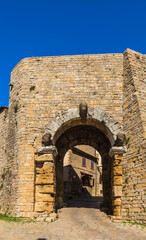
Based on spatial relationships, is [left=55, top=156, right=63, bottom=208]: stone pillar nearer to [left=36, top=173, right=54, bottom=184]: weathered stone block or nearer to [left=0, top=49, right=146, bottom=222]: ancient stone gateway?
[left=0, top=49, right=146, bottom=222]: ancient stone gateway

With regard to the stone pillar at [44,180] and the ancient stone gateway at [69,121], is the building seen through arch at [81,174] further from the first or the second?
the stone pillar at [44,180]

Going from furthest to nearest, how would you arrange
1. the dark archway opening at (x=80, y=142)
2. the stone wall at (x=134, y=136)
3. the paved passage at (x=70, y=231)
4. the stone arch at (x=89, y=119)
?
the dark archway opening at (x=80, y=142) < the stone arch at (x=89, y=119) < the stone wall at (x=134, y=136) < the paved passage at (x=70, y=231)

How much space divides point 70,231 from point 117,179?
2.94 metres

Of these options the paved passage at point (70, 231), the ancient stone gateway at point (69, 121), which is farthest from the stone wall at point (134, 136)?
the paved passage at point (70, 231)

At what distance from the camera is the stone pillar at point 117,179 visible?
8.89 metres

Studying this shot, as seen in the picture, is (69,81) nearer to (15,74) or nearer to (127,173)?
(15,74)

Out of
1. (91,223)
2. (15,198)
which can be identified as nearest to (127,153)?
(91,223)

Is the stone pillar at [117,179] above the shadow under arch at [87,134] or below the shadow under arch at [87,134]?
below

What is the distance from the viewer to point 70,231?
22.6 feet

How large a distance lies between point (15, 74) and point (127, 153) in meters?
6.24

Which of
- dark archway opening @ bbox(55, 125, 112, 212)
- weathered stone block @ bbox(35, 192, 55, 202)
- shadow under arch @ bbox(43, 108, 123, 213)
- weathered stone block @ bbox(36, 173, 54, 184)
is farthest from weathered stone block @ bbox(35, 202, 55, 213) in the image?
dark archway opening @ bbox(55, 125, 112, 212)

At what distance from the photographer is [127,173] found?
29.1 feet

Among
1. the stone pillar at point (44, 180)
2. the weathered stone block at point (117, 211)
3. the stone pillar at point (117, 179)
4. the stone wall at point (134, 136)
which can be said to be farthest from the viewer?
the stone pillar at point (44, 180)

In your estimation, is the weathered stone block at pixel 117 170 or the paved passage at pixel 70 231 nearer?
the paved passage at pixel 70 231
